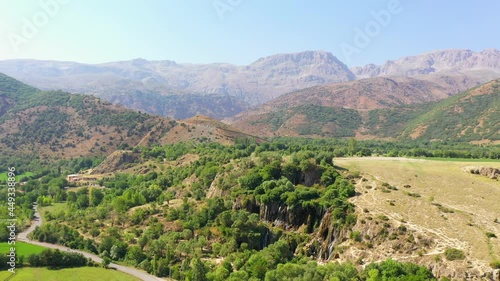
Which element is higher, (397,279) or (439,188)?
(439,188)

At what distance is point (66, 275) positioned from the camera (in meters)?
76.9

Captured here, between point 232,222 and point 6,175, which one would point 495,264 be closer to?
point 232,222

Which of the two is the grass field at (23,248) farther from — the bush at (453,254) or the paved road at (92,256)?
the bush at (453,254)

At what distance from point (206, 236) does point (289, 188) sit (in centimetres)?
2169

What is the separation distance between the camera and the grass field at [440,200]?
66.2 meters

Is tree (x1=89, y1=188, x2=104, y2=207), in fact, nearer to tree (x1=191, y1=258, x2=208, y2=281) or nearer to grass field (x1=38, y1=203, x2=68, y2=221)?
grass field (x1=38, y1=203, x2=68, y2=221)

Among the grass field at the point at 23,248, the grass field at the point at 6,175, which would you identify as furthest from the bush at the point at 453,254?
the grass field at the point at 6,175

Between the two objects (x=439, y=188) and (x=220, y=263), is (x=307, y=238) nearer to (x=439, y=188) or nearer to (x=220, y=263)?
(x=220, y=263)

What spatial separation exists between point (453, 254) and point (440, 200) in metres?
22.3

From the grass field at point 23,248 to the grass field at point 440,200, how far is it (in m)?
71.4

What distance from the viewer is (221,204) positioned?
318 ft

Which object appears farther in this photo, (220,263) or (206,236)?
Result: (206,236)

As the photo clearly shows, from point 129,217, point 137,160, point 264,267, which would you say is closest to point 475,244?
point 264,267

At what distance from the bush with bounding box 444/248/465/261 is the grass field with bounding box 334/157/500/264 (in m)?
1.45
